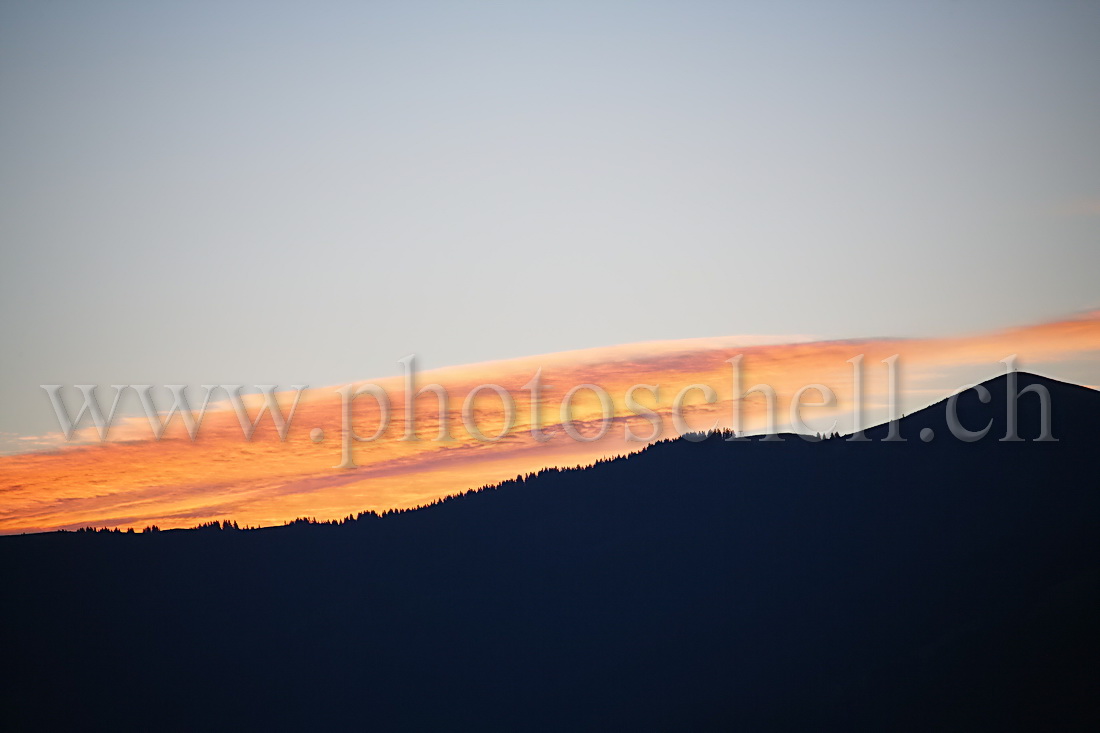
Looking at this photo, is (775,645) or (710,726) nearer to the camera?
(710,726)

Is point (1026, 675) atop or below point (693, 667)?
atop

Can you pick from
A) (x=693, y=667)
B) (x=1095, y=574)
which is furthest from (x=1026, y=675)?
(x=693, y=667)

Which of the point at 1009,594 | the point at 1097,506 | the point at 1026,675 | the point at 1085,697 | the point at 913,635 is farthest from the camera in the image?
the point at 1097,506

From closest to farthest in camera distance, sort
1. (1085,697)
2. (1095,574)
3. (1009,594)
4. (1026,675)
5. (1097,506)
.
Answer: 1. (1085,697)
2. (1026,675)
3. (1095,574)
4. (1009,594)
5. (1097,506)

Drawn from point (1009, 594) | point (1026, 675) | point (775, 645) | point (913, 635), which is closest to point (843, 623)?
point (775, 645)

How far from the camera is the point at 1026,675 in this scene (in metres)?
111

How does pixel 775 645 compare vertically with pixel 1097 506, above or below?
below

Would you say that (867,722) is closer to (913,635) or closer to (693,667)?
(913,635)

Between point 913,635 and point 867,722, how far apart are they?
91.9 feet

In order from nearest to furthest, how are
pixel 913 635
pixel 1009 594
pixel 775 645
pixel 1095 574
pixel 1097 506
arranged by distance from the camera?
pixel 1095 574 → pixel 1009 594 → pixel 913 635 → pixel 1097 506 → pixel 775 645

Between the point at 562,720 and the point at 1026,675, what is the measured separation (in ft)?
336

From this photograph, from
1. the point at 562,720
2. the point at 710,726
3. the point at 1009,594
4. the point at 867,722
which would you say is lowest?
the point at 562,720

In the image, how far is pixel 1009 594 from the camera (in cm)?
14338

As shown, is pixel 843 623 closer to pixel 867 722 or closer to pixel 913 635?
pixel 913 635
